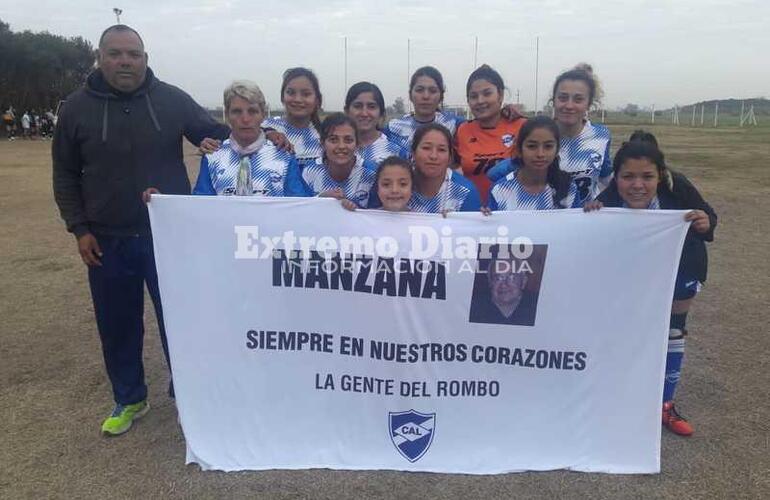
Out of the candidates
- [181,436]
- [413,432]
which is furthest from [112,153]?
[413,432]

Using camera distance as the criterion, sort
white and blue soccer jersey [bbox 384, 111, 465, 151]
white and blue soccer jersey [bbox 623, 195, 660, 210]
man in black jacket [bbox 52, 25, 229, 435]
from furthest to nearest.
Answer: white and blue soccer jersey [bbox 384, 111, 465, 151]
white and blue soccer jersey [bbox 623, 195, 660, 210]
man in black jacket [bbox 52, 25, 229, 435]

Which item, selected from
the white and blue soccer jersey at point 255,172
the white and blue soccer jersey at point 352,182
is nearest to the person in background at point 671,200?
the white and blue soccer jersey at point 352,182

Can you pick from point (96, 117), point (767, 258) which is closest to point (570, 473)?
point (96, 117)

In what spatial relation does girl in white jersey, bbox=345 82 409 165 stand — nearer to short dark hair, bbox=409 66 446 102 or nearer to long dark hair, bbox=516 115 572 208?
short dark hair, bbox=409 66 446 102

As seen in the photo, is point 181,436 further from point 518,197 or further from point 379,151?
point 518,197

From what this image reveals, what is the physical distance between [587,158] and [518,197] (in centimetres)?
58

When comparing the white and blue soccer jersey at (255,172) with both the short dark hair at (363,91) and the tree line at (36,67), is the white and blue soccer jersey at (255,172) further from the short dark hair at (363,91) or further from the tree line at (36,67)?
the tree line at (36,67)

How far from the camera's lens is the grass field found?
10.9 feet

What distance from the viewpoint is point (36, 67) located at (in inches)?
1667

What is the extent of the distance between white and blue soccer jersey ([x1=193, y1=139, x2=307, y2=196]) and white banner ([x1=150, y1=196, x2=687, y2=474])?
0.88ft

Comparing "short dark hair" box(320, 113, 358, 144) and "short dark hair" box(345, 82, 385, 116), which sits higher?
"short dark hair" box(345, 82, 385, 116)

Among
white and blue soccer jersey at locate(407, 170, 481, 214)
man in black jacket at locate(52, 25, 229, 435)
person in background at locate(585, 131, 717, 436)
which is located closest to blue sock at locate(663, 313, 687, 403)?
person in background at locate(585, 131, 717, 436)

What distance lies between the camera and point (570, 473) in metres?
3.48

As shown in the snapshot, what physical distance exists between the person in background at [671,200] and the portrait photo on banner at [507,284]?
1.46 ft
